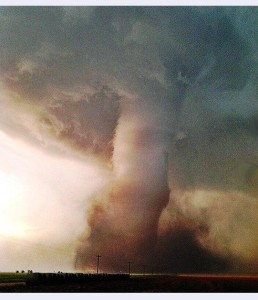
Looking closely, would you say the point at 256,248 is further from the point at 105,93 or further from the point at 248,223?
the point at 105,93

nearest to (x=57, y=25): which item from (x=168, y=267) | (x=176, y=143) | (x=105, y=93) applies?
(x=105, y=93)

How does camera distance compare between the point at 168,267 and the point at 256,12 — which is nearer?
the point at 168,267

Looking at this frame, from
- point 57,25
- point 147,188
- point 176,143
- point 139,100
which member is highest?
point 57,25

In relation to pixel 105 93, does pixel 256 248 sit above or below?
below
